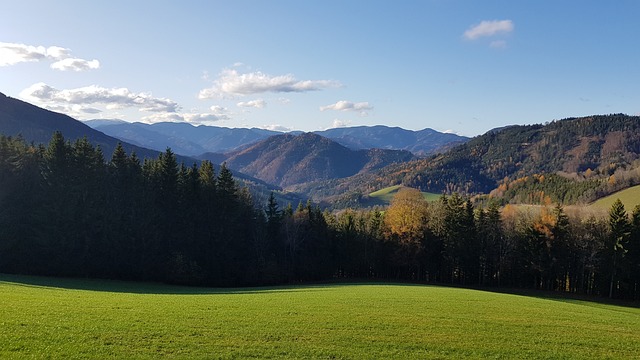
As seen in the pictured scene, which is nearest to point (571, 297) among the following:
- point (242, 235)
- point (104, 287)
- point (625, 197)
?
point (242, 235)

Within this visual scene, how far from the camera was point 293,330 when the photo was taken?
23562mm

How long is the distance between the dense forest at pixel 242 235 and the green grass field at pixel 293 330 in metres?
34.1

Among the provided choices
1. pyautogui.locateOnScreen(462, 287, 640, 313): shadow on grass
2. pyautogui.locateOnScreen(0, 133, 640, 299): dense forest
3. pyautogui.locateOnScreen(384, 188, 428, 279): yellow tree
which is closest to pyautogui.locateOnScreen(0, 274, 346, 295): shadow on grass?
pyautogui.locateOnScreen(0, 133, 640, 299): dense forest

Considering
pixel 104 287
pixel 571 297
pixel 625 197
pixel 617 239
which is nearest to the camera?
pixel 104 287

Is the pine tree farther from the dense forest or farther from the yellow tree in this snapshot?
the yellow tree

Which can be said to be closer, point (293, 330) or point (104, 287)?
point (293, 330)

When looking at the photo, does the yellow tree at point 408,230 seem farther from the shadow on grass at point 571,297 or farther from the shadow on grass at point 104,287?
the shadow on grass at point 104,287

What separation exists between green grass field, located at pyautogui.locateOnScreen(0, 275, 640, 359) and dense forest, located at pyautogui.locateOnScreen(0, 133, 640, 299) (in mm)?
34132

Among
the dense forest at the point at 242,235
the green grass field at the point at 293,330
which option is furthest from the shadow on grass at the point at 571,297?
the green grass field at the point at 293,330

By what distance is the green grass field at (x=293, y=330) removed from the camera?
1897cm

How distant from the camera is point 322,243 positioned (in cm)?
8219

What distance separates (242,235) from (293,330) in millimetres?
52582

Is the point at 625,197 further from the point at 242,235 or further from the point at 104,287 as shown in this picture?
the point at 104,287

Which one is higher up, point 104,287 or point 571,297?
point 571,297
